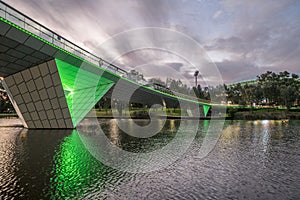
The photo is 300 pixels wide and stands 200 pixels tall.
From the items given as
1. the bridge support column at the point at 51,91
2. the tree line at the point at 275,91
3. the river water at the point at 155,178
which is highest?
the tree line at the point at 275,91

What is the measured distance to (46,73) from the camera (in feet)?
82.0

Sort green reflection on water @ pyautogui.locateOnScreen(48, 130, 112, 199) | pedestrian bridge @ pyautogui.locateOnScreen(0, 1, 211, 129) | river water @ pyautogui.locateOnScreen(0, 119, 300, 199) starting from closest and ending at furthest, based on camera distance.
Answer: river water @ pyautogui.locateOnScreen(0, 119, 300, 199)
green reflection on water @ pyautogui.locateOnScreen(48, 130, 112, 199)
pedestrian bridge @ pyautogui.locateOnScreen(0, 1, 211, 129)

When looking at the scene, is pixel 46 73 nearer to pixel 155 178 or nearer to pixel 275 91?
pixel 155 178

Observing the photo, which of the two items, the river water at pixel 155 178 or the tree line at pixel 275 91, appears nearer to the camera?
the river water at pixel 155 178

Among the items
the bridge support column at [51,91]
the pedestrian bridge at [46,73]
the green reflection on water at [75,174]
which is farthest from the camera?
the bridge support column at [51,91]

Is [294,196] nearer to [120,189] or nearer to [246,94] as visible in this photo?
[120,189]

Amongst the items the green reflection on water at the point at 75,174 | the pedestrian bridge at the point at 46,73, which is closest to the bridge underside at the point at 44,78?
the pedestrian bridge at the point at 46,73

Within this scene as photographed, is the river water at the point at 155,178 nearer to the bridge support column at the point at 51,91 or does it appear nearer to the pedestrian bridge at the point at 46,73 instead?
the pedestrian bridge at the point at 46,73

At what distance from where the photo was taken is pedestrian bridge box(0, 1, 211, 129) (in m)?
18.9

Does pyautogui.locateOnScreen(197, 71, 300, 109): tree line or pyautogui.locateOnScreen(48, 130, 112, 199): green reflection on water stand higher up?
pyautogui.locateOnScreen(197, 71, 300, 109): tree line

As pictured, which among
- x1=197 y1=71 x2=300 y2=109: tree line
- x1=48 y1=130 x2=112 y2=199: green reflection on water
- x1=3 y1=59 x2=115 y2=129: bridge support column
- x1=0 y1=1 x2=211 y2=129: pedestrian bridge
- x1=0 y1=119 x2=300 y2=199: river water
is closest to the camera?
x1=0 y1=119 x2=300 y2=199: river water

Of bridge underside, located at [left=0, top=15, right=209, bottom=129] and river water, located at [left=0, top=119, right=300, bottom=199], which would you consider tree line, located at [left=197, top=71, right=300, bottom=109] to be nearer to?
bridge underside, located at [left=0, top=15, right=209, bottom=129]

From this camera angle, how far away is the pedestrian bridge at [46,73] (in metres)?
18.9

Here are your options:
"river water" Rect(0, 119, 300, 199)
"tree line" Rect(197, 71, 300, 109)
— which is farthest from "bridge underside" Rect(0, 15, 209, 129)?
"tree line" Rect(197, 71, 300, 109)
